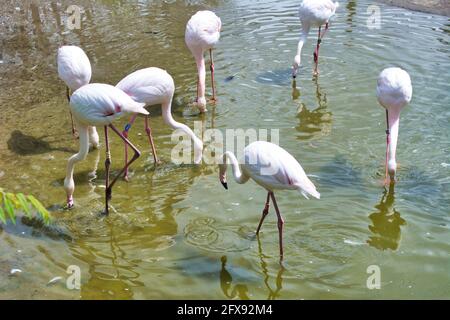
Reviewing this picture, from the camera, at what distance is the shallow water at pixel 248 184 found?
488 centimetres

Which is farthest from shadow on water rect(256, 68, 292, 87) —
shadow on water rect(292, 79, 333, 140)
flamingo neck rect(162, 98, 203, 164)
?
flamingo neck rect(162, 98, 203, 164)

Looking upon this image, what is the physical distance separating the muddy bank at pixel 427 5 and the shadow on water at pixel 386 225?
6.39m

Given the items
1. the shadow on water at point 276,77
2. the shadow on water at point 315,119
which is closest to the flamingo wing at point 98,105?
the shadow on water at point 315,119

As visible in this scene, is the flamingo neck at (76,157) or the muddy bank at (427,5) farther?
the muddy bank at (427,5)

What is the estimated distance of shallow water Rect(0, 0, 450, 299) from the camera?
4883mm

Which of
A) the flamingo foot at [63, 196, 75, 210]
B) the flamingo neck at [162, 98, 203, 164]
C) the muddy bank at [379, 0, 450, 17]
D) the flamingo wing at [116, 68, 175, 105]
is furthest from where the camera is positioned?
the muddy bank at [379, 0, 450, 17]

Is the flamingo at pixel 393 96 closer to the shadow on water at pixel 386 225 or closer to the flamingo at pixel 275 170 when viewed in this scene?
the shadow on water at pixel 386 225

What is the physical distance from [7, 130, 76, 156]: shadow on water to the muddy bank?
7.42 meters

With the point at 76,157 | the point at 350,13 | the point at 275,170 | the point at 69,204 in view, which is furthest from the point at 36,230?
the point at 350,13

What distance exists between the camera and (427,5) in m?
11.5

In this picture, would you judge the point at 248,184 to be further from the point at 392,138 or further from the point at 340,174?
the point at 392,138

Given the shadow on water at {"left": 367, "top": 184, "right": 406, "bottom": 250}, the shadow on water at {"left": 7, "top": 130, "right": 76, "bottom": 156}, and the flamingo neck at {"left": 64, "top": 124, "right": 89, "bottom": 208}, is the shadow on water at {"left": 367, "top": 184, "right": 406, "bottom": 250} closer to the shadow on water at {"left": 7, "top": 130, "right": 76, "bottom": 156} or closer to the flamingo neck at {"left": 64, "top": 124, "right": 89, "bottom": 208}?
the flamingo neck at {"left": 64, "top": 124, "right": 89, "bottom": 208}

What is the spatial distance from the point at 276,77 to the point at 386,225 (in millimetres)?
3998

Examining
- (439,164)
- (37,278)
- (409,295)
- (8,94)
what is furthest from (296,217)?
(8,94)
